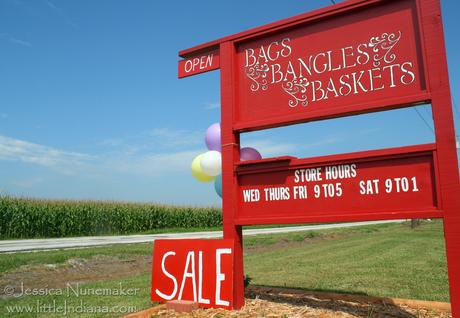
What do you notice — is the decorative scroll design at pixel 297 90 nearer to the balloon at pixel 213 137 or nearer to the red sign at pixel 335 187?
the red sign at pixel 335 187

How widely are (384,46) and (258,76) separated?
4.48 ft

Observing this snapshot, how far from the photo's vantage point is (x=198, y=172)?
302 inches

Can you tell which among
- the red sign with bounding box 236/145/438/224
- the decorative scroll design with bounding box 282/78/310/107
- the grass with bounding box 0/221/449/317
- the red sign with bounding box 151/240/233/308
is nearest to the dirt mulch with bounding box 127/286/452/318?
the red sign with bounding box 151/240/233/308

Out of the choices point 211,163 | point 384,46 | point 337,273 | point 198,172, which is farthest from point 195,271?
point 337,273

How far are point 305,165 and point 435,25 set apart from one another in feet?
5.51

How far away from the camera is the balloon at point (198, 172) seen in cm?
756

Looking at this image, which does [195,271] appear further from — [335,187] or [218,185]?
[218,185]

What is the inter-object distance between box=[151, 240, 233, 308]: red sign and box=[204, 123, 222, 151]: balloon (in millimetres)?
3245

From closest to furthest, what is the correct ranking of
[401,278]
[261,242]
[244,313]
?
[244,313]
[401,278]
[261,242]

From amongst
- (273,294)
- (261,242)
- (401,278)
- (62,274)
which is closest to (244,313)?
(273,294)

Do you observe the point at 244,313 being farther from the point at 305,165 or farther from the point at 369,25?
the point at 369,25

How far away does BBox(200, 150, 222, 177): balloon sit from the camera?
23.1ft

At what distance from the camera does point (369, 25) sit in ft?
12.7

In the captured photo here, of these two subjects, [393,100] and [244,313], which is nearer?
[393,100]
